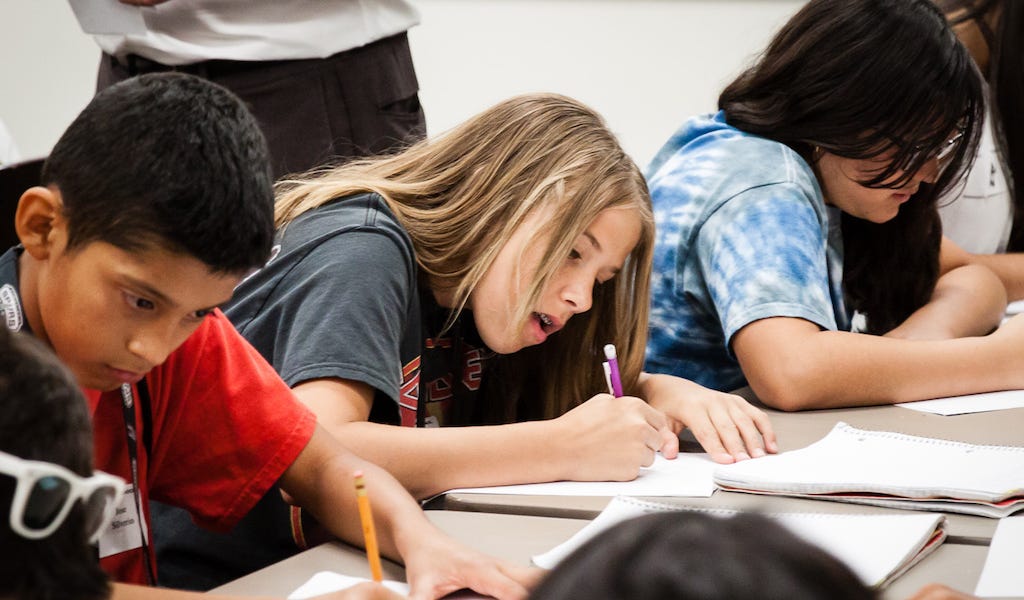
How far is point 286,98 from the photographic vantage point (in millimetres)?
2053

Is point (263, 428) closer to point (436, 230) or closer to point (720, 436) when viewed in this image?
point (436, 230)

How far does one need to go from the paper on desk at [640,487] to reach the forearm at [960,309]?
724mm

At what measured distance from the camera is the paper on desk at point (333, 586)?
3.06 ft

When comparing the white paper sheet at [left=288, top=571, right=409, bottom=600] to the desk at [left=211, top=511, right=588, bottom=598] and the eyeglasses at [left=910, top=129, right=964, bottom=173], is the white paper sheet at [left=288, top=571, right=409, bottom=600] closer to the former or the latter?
the desk at [left=211, top=511, right=588, bottom=598]

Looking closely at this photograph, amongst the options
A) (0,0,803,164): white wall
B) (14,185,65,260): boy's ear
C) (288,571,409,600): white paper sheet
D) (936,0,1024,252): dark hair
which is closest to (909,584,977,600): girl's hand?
(288,571,409,600): white paper sheet

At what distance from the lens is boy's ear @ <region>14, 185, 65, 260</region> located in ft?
3.16

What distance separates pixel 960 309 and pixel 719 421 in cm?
77

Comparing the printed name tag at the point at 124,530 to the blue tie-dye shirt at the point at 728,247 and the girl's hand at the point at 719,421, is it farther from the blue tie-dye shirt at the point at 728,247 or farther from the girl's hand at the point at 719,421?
the blue tie-dye shirt at the point at 728,247

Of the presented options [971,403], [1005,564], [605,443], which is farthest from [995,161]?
[1005,564]

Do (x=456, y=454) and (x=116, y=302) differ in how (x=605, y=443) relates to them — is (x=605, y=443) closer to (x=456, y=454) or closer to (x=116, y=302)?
(x=456, y=454)

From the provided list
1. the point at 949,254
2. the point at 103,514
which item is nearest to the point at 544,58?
the point at 949,254

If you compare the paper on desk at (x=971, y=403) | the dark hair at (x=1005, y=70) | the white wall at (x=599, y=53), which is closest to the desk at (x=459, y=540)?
the paper on desk at (x=971, y=403)

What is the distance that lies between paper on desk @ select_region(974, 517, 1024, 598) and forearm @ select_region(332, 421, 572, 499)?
1.49ft

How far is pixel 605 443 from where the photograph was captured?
1274mm
